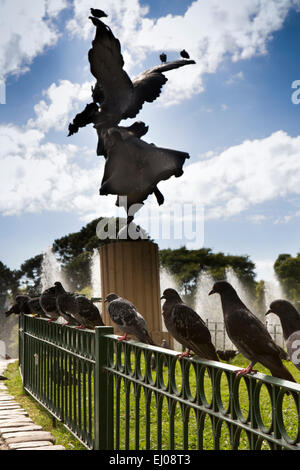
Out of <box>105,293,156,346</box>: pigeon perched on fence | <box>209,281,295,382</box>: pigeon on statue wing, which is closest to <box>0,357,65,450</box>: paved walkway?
<box>105,293,156,346</box>: pigeon perched on fence

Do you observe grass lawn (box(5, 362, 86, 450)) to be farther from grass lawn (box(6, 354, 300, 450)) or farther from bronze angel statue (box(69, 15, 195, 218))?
bronze angel statue (box(69, 15, 195, 218))

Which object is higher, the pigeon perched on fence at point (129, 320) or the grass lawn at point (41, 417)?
the pigeon perched on fence at point (129, 320)

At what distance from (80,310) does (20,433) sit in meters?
1.52

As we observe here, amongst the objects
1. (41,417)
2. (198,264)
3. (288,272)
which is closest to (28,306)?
(41,417)

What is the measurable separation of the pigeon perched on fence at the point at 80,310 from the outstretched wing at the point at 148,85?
338 cm

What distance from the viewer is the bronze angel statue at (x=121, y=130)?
748 cm

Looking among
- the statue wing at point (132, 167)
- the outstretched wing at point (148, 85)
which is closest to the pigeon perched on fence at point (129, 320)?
the statue wing at point (132, 167)

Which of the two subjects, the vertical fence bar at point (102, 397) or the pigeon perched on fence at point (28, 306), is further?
the pigeon perched on fence at point (28, 306)

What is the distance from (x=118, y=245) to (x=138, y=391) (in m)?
5.67

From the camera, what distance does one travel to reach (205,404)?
273 centimetres

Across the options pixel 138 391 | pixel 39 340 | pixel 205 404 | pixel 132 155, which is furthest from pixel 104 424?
pixel 132 155

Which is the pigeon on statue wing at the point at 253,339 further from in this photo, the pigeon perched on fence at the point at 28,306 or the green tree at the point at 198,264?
the green tree at the point at 198,264
